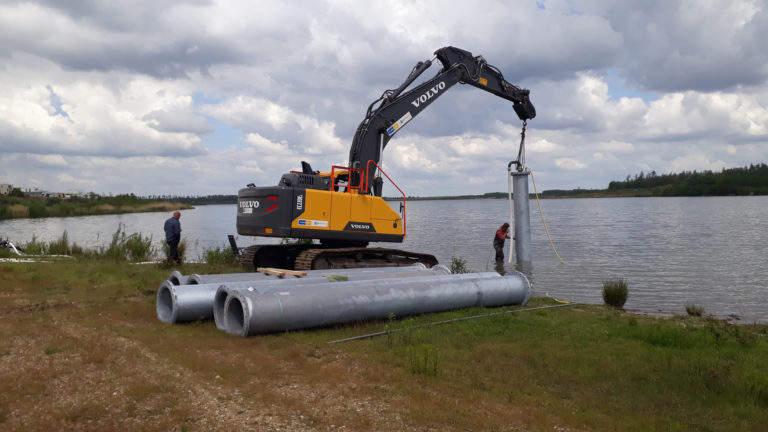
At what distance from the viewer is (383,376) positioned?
695 cm

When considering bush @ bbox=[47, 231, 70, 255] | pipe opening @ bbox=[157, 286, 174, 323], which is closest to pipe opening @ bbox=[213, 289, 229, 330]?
pipe opening @ bbox=[157, 286, 174, 323]

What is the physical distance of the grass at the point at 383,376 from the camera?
555 centimetres

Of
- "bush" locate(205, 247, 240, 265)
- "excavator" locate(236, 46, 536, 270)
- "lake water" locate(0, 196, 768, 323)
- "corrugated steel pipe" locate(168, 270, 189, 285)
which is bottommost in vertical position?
"lake water" locate(0, 196, 768, 323)

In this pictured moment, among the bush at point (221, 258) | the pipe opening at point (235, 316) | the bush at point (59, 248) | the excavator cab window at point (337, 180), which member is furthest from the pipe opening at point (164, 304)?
the bush at point (59, 248)

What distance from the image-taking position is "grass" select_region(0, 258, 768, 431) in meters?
5.55

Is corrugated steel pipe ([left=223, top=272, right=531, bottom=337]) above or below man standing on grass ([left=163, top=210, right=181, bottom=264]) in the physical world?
below

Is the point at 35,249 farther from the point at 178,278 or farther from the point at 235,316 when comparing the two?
the point at 235,316

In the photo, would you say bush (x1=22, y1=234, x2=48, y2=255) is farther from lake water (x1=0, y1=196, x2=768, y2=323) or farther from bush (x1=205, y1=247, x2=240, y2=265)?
bush (x1=205, y1=247, x2=240, y2=265)

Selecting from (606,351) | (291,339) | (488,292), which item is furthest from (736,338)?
(291,339)

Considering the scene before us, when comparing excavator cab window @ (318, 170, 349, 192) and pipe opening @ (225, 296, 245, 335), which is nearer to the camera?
pipe opening @ (225, 296, 245, 335)

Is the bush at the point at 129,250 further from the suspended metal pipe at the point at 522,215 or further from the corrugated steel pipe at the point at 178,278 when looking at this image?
the suspended metal pipe at the point at 522,215

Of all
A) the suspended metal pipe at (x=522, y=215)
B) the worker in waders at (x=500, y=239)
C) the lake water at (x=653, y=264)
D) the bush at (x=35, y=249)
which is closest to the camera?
the lake water at (x=653, y=264)

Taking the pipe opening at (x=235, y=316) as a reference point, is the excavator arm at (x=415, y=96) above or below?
above

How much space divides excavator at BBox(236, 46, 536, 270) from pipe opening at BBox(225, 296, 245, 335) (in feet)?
16.2
